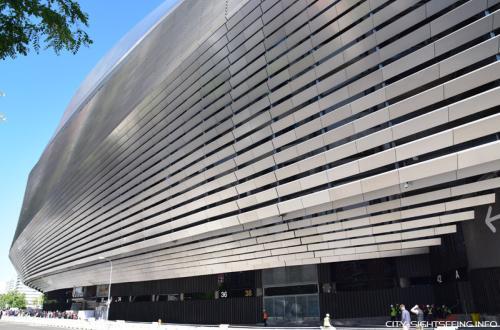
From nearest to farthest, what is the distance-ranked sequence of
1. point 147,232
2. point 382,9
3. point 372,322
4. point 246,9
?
1. point 382,9
2. point 246,9
3. point 372,322
4. point 147,232

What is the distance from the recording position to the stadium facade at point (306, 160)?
15820 millimetres

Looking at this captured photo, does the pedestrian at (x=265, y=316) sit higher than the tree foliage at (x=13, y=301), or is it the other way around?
the tree foliage at (x=13, y=301)

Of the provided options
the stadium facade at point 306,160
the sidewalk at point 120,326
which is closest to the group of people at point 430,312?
the stadium facade at point 306,160

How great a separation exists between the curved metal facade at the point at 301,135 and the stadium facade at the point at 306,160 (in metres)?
0.09

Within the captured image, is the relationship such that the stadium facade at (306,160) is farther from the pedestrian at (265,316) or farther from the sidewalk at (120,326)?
the sidewalk at (120,326)

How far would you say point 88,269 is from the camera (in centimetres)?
4872

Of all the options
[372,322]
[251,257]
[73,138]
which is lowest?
[372,322]

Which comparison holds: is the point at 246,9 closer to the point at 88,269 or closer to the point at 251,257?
the point at 251,257

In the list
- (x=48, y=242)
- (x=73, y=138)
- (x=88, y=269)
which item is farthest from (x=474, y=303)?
(x=48, y=242)

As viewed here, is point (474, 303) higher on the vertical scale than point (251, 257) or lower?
lower

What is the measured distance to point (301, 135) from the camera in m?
20.3

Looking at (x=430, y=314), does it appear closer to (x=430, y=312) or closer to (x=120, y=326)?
(x=430, y=312)

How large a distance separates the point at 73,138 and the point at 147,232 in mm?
28702

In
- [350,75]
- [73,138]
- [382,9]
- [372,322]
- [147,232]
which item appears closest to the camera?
[382,9]
